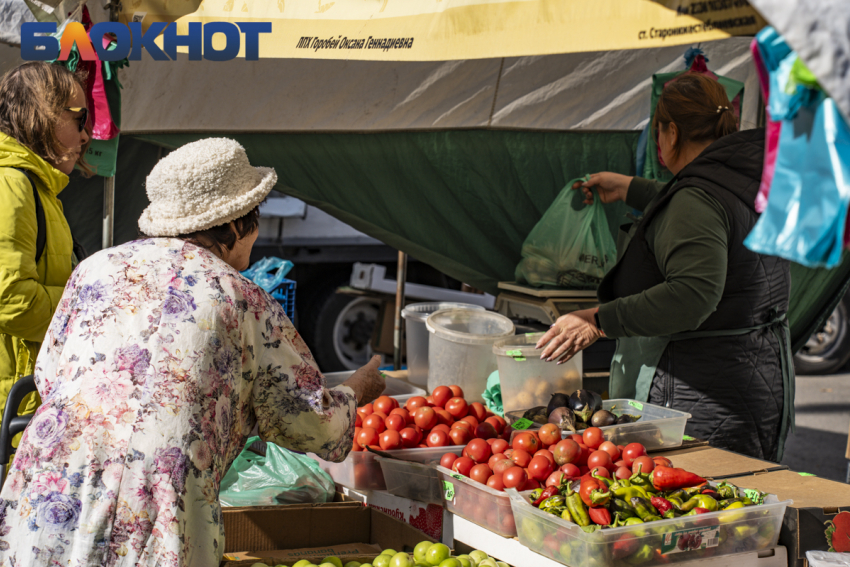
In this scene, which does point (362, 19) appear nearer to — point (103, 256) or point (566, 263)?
point (103, 256)

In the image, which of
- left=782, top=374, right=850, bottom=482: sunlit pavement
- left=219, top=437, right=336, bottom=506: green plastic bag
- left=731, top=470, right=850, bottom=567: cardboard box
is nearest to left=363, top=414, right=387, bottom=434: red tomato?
left=219, top=437, right=336, bottom=506: green plastic bag

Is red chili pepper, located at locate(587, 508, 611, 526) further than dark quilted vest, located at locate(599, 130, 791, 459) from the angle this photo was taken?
No

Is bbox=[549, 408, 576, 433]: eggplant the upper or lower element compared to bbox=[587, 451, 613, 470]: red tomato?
upper

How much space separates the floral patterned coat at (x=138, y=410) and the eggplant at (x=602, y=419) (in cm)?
112

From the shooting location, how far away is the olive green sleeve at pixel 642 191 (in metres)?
3.30

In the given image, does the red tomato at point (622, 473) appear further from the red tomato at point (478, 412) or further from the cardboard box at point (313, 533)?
the red tomato at point (478, 412)

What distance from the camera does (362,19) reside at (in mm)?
2615

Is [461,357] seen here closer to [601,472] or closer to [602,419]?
[602,419]

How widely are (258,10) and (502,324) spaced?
164 centimetres

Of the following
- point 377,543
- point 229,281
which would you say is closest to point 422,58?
point 229,281

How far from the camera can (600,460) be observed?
206 centimetres

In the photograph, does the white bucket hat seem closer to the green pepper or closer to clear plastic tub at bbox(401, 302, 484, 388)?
the green pepper

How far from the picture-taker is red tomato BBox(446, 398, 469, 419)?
103 inches

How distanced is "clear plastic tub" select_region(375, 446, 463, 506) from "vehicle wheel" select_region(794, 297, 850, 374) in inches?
248
